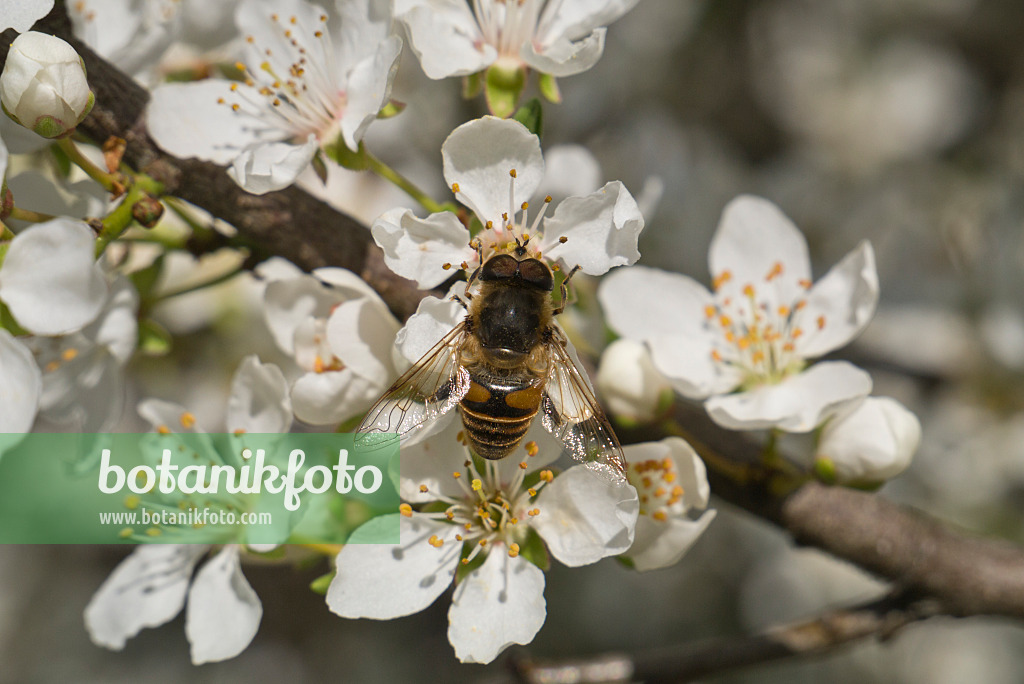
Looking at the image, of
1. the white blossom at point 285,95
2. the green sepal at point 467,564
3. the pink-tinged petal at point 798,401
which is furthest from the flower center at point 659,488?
the white blossom at point 285,95

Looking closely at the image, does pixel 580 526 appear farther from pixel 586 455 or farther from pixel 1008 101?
pixel 1008 101

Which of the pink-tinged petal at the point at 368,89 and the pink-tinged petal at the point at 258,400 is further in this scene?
the pink-tinged petal at the point at 258,400

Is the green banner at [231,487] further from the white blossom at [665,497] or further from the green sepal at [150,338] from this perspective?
the white blossom at [665,497]

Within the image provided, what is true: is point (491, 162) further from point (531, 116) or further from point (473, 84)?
point (473, 84)

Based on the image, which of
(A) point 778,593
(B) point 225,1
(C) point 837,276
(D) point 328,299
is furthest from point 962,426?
(B) point 225,1

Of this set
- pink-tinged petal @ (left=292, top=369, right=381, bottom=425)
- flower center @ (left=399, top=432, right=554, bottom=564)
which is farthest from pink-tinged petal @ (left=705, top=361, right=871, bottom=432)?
pink-tinged petal @ (left=292, top=369, right=381, bottom=425)

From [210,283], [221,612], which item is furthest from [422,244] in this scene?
[221,612]

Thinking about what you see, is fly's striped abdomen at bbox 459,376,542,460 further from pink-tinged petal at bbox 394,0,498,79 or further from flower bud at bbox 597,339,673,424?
pink-tinged petal at bbox 394,0,498,79
